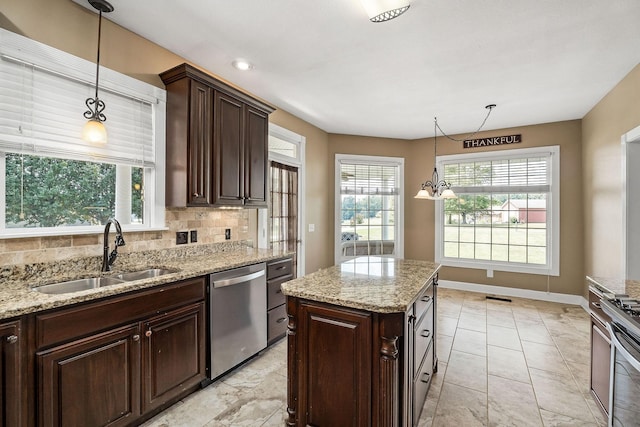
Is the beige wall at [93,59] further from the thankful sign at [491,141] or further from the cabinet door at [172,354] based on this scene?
the thankful sign at [491,141]

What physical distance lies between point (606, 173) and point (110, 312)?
5130 millimetres

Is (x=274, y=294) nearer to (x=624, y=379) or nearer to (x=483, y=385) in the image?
(x=483, y=385)

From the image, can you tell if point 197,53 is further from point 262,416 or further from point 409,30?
point 262,416

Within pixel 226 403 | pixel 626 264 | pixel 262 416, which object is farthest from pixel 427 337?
A: pixel 626 264

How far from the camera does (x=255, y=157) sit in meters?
3.17

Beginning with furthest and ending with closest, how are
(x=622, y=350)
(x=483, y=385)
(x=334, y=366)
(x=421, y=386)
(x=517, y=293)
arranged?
(x=517, y=293) < (x=483, y=385) < (x=421, y=386) < (x=334, y=366) < (x=622, y=350)

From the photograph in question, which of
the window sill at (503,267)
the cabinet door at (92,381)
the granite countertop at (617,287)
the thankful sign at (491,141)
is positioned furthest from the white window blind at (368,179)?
the cabinet door at (92,381)

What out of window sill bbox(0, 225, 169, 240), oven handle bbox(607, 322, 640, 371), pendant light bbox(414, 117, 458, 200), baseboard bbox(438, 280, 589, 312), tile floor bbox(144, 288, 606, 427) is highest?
pendant light bbox(414, 117, 458, 200)

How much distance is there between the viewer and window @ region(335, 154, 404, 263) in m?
5.45

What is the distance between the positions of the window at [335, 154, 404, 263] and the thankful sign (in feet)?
3.79

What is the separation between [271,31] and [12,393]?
267 centimetres

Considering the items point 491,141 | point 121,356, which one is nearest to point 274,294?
point 121,356

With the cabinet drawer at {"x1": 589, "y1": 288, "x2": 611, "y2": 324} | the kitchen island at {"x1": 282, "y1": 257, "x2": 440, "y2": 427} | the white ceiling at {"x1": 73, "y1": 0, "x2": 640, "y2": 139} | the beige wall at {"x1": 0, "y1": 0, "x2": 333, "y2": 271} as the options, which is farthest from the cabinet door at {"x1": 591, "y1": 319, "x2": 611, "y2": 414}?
the beige wall at {"x1": 0, "y1": 0, "x2": 333, "y2": 271}

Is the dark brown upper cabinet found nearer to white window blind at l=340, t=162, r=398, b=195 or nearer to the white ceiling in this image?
the white ceiling
